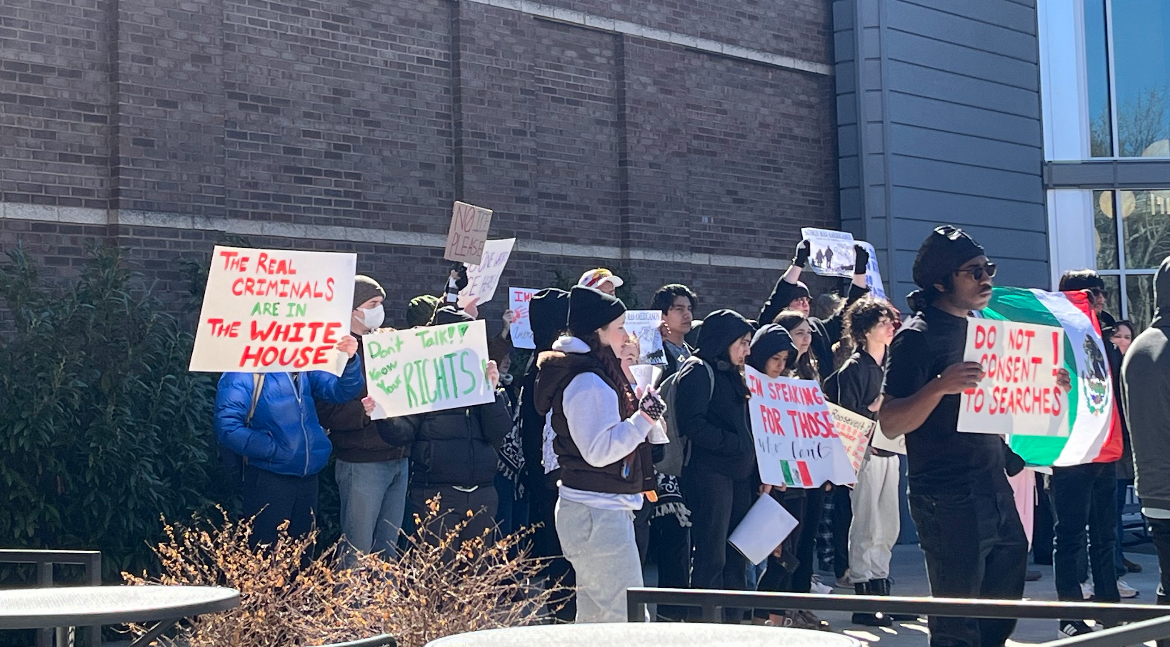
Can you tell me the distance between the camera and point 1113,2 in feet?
61.5

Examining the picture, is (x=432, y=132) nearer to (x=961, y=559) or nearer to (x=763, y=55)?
(x=763, y=55)

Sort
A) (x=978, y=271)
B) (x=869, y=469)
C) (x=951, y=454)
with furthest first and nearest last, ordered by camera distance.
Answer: (x=869, y=469) < (x=978, y=271) < (x=951, y=454)

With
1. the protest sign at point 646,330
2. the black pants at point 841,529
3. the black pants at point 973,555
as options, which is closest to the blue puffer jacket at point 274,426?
the protest sign at point 646,330

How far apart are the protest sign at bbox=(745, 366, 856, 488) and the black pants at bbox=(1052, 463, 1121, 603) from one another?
1.26m

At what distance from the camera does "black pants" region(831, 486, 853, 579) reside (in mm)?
10234

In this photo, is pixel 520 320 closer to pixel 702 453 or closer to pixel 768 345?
pixel 768 345

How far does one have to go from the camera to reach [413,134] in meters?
12.5

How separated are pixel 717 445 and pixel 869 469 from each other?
206cm

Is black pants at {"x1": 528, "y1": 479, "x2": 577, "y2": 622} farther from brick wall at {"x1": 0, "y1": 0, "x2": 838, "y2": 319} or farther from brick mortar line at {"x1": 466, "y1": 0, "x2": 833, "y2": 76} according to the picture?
brick mortar line at {"x1": 466, "y1": 0, "x2": 833, "y2": 76}

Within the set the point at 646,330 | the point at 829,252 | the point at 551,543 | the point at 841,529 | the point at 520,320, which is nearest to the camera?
the point at 551,543

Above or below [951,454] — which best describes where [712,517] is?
below

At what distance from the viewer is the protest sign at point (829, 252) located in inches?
449

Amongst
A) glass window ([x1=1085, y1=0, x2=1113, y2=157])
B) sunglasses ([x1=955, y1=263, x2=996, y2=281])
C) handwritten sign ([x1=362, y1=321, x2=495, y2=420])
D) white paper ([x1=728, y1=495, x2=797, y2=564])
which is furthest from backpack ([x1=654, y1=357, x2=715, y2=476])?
glass window ([x1=1085, y1=0, x2=1113, y2=157])

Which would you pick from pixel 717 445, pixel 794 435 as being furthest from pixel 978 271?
pixel 794 435
